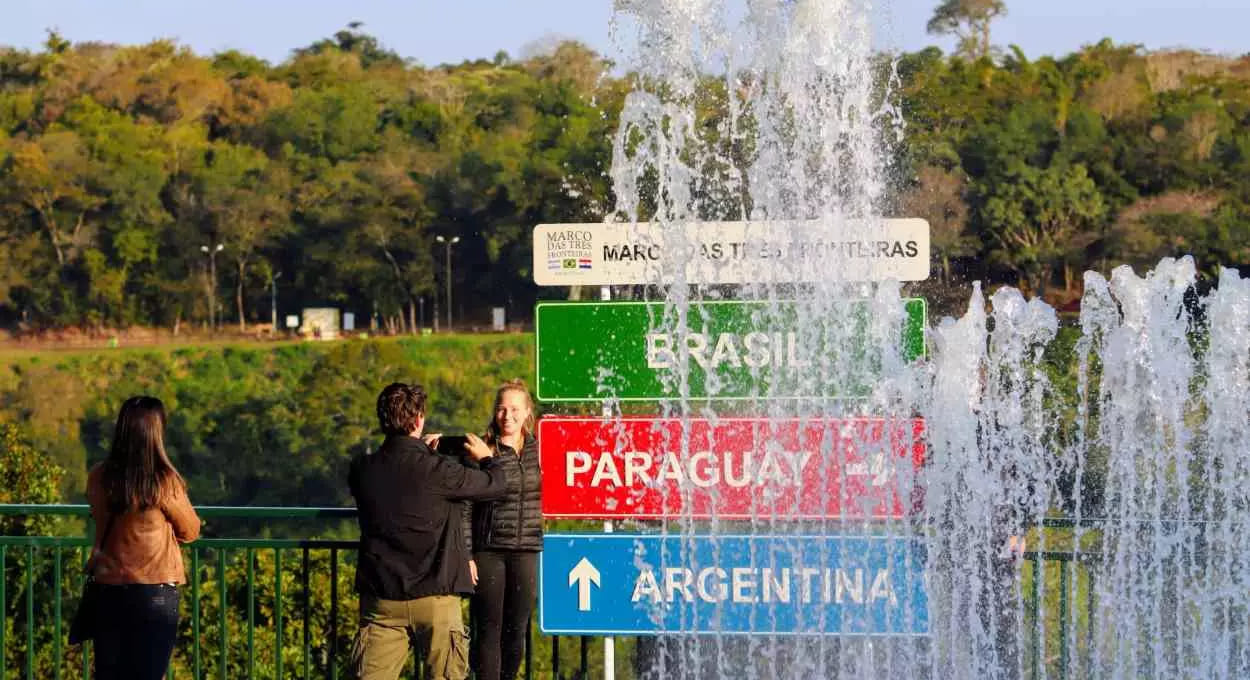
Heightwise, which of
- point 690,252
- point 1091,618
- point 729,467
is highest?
point 690,252

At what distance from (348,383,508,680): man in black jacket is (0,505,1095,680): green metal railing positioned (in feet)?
2.76

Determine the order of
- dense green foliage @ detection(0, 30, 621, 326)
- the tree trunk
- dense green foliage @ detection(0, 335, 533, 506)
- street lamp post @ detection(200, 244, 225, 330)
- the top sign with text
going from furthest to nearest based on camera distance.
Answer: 1. the tree trunk
2. street lamp post @ detection(200, 244, 225, 330)
3. dense green foliage @ detection(0, 30, 621, 326)
4. dense green foliage @ detection(0, 335, 533, 506)
5. the top sign with text

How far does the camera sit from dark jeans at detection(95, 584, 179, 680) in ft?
22.3

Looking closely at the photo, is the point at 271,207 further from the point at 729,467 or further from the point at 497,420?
the point at 497,420

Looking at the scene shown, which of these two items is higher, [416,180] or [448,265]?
[416,180]

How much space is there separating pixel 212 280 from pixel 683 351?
86.0 meters

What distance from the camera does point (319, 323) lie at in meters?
88.6

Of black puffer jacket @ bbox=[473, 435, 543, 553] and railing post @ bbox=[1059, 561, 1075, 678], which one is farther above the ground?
black puffer jacket @ bbox=[473, 435, 543, 553]

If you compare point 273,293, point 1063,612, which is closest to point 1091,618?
point 1063,612

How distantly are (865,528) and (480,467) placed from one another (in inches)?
80.2

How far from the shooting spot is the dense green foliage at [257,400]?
201 feet

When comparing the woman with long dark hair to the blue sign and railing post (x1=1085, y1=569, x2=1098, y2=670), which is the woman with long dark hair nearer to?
the blue sign

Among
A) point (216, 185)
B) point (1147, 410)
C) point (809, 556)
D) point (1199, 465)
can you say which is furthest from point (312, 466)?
point (809, 556)

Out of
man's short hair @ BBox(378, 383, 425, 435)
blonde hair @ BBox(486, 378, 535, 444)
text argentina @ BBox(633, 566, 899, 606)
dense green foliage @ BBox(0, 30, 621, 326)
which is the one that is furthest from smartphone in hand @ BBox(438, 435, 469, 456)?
dense green foliage @ BBox(0, 30, 621, 326)
